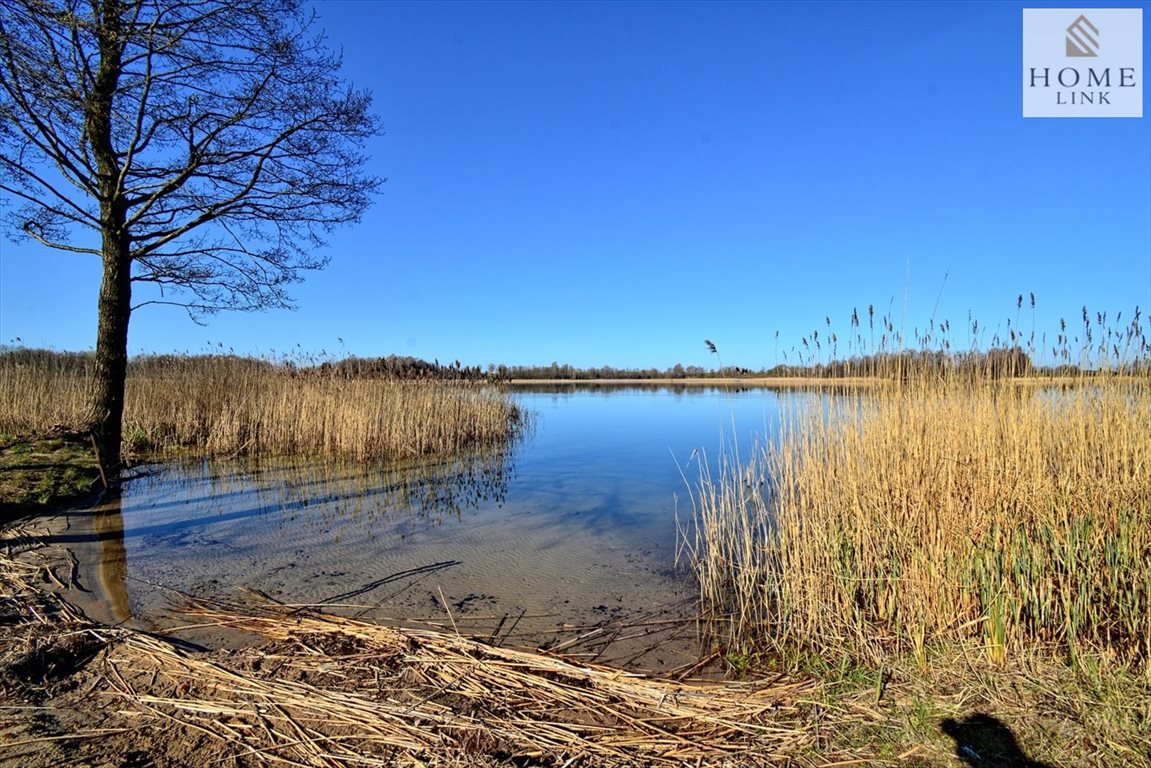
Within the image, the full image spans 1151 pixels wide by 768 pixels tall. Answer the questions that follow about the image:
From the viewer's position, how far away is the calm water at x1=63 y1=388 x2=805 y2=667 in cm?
378

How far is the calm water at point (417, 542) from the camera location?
3781 millimetres

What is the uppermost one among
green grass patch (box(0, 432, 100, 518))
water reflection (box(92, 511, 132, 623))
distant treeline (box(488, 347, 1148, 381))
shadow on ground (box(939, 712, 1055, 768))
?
distant treeline (box(488, 347, 1148, 381))

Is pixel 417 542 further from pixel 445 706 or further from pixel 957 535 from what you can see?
pixel 957 535

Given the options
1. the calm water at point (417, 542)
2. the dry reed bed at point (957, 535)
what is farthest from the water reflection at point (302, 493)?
the dry reed bed at point (957, 535)

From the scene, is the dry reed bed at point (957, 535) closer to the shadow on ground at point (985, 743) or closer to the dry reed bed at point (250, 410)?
the shadow on ground at point (985, 743)

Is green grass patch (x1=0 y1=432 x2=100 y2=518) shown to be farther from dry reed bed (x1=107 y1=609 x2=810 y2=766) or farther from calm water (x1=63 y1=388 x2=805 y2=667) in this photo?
dry reed bed (x1=107 y1=609 x2=810 y2=766)

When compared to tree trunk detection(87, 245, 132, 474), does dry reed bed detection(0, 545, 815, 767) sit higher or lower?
lower

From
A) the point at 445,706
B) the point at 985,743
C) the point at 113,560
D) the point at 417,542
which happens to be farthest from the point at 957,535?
the point at 113,560

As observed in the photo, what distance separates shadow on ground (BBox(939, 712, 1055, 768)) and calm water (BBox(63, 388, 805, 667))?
5.41 ft

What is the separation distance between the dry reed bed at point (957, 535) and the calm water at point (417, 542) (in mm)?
722

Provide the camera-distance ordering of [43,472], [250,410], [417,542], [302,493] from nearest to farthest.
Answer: [417,542], [43,472], [302,493], [250,410]

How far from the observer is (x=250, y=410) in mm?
10820

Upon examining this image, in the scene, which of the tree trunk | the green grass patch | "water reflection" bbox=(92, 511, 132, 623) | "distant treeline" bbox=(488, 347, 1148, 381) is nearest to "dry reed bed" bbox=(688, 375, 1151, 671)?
"distant treeline" bbox=(488, 347, 1148, 381)

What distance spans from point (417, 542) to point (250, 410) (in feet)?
24.3
